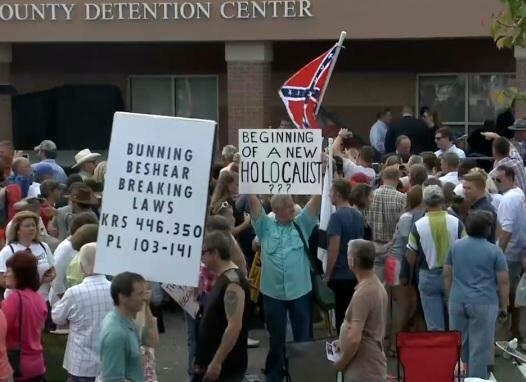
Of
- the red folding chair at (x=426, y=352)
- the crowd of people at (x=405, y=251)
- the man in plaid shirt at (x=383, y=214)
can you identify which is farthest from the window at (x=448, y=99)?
the red folding chair at (x=426, y=352)

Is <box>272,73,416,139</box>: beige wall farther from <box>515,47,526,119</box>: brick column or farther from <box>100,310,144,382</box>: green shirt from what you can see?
<box>100,310,144,382</box>: green shirt

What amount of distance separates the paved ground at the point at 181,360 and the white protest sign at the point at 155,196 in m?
3.53

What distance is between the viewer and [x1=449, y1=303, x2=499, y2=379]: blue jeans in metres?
10.0

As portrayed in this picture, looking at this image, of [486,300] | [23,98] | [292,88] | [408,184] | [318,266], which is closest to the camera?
[486,300]

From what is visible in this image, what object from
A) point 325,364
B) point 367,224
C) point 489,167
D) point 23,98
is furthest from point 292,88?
point 23,98

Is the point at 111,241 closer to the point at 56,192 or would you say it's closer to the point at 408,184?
the point at 56,192

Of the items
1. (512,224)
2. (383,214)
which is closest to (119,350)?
(383,214)

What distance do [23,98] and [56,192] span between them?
546 inches

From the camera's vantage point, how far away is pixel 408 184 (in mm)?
12930

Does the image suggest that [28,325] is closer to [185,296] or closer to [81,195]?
[185,296]

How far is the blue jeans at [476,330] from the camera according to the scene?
10.0 metres

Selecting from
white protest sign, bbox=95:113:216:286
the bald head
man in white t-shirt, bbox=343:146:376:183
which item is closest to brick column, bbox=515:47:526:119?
man in white t-shirt, bbox=343:146:376:183

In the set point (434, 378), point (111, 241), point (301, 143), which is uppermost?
point (301, 143)

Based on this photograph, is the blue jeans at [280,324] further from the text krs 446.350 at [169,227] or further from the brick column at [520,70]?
the brick column at [520,70]
